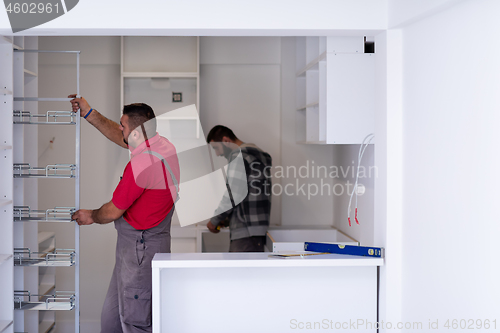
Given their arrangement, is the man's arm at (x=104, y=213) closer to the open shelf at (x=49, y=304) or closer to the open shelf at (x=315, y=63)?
the open shelf at (x=49, y=304)

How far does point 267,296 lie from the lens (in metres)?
2.14

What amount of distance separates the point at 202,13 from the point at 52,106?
2.25 m

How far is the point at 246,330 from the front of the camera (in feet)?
6.99

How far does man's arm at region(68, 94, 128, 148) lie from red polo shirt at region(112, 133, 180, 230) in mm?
354

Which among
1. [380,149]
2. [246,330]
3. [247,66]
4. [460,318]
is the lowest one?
[246,330]

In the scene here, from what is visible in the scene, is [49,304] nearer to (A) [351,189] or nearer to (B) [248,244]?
(B) [248,244]

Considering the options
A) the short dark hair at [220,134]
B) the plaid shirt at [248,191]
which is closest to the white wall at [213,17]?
the plaid shirt at [248,191]

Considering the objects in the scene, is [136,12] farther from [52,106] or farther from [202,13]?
[52,106]

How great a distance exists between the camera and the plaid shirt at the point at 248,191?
10.6 ft

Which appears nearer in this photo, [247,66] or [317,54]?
[317,54]

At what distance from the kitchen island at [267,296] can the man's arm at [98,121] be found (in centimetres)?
95

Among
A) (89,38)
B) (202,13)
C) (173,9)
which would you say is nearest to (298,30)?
(202,13)

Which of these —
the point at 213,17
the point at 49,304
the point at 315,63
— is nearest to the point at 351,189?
the point at 315,63

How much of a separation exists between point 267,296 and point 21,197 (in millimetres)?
1470
